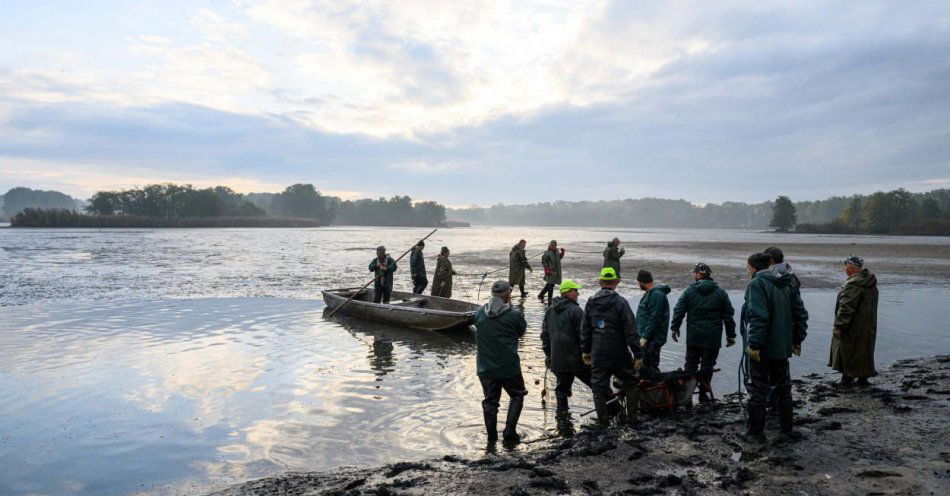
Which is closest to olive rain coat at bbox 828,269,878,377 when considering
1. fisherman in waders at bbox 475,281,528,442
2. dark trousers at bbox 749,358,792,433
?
dark trousers at bbox 749,358,792,433

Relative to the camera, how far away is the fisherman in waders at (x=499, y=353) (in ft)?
22.2

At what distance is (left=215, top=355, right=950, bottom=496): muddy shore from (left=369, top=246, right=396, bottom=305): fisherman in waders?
10.2m

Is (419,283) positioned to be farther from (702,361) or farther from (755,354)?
(755,354)

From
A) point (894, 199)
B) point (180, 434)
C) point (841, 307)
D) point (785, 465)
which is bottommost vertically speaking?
point (180, 434)

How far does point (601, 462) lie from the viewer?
5.92 meters

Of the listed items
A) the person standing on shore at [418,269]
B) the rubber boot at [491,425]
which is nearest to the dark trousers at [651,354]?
the rubber boot at [491,425]

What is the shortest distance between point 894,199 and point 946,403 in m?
145

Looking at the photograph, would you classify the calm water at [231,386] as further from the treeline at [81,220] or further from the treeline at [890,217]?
the treeline at [890,217]

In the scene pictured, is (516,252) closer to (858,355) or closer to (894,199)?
(858,355)

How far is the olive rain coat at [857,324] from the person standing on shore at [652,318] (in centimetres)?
293

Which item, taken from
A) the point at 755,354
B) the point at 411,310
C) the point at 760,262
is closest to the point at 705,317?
the point at 760,262

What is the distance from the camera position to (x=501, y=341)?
680 centimetres

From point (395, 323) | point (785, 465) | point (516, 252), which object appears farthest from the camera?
point (516, 252)

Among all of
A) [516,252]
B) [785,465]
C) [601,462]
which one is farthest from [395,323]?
[785,465]
